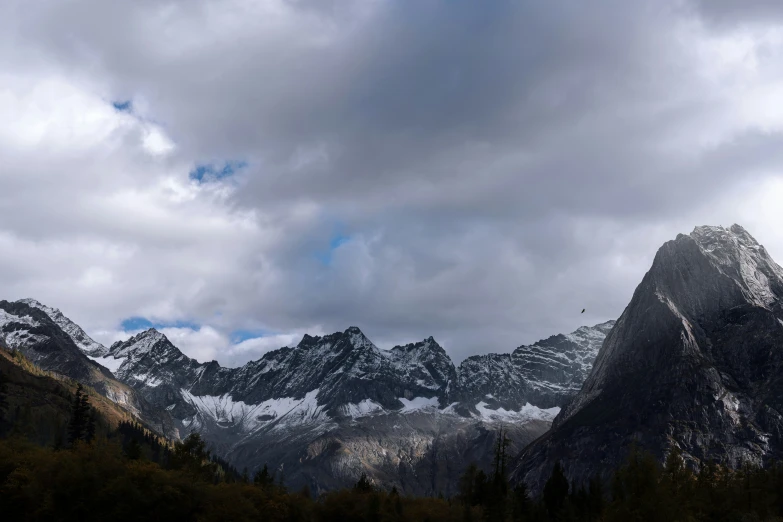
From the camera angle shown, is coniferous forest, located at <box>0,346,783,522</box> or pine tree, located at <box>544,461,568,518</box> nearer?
coniferous forest, located at <box>0,346,783,522</box>

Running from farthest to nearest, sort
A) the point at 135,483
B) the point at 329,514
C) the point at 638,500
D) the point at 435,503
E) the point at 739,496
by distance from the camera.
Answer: the point at 435,503
the point at 329,514
the point at 739,496
the point at 135,483
the point at 638,500

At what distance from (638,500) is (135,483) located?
73.8 m

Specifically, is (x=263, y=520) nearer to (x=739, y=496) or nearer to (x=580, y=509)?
(x=580, y=509)

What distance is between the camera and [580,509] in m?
139

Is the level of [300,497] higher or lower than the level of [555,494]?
higher

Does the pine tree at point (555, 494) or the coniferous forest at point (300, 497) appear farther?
the pine tree at point (555, 494)

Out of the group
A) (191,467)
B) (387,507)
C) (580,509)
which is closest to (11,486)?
(191,467)

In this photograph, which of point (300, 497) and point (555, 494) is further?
point (555, 494)

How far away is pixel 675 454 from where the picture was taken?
127 meters

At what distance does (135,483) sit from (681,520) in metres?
78.8

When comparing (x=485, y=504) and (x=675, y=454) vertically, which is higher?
(x=675, y=454)

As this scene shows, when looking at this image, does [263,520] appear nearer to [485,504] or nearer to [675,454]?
[485,504]

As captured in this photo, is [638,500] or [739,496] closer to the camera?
[638,500]

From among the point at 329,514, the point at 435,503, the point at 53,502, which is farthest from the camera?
the point at 435,503
